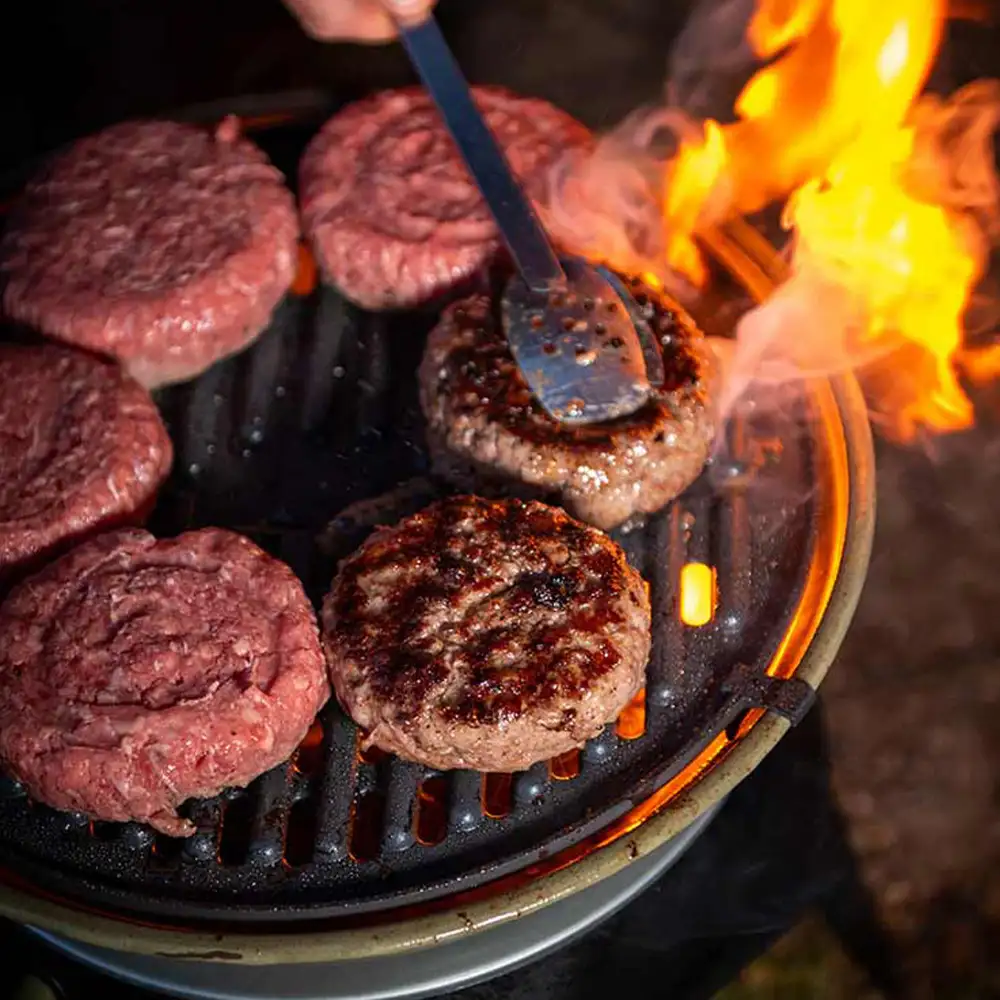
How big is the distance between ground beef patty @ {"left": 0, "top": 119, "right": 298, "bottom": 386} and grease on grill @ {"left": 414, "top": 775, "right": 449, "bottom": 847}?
1.17 metres

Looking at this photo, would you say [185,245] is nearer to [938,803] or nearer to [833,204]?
[833,204]

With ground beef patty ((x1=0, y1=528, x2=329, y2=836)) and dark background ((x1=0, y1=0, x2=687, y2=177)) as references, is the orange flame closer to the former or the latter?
dark background ((x1=0, y1=0, x2=687, y2=177))

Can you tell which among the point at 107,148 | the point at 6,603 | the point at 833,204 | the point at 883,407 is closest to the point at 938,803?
the point at 883,407

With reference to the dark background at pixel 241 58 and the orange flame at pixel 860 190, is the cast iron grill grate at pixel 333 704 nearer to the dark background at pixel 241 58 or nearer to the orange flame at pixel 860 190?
the orange flame at pixel 860 190

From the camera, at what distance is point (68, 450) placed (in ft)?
8.11

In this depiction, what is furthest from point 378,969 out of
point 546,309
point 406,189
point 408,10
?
point 408,10

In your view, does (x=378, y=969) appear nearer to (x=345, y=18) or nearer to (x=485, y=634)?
(x=485, y=634)

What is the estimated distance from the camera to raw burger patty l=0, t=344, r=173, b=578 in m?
2.38

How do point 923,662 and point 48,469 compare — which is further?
point 923,662

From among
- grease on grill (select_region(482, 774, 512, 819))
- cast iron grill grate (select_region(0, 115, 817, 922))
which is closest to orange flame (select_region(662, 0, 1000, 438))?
cast iron grill grate (select_region(0, 115, 817, 922))

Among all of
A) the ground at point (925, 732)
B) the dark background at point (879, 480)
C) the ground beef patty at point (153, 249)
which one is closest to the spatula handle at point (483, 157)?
the ground beef patty at point (153, 249)

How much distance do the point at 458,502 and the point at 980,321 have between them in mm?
2642

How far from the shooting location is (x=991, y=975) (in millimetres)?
3104

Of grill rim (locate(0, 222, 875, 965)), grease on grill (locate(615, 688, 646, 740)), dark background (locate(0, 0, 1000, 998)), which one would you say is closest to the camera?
grill rim (locate(0, 222, 875, 965))
